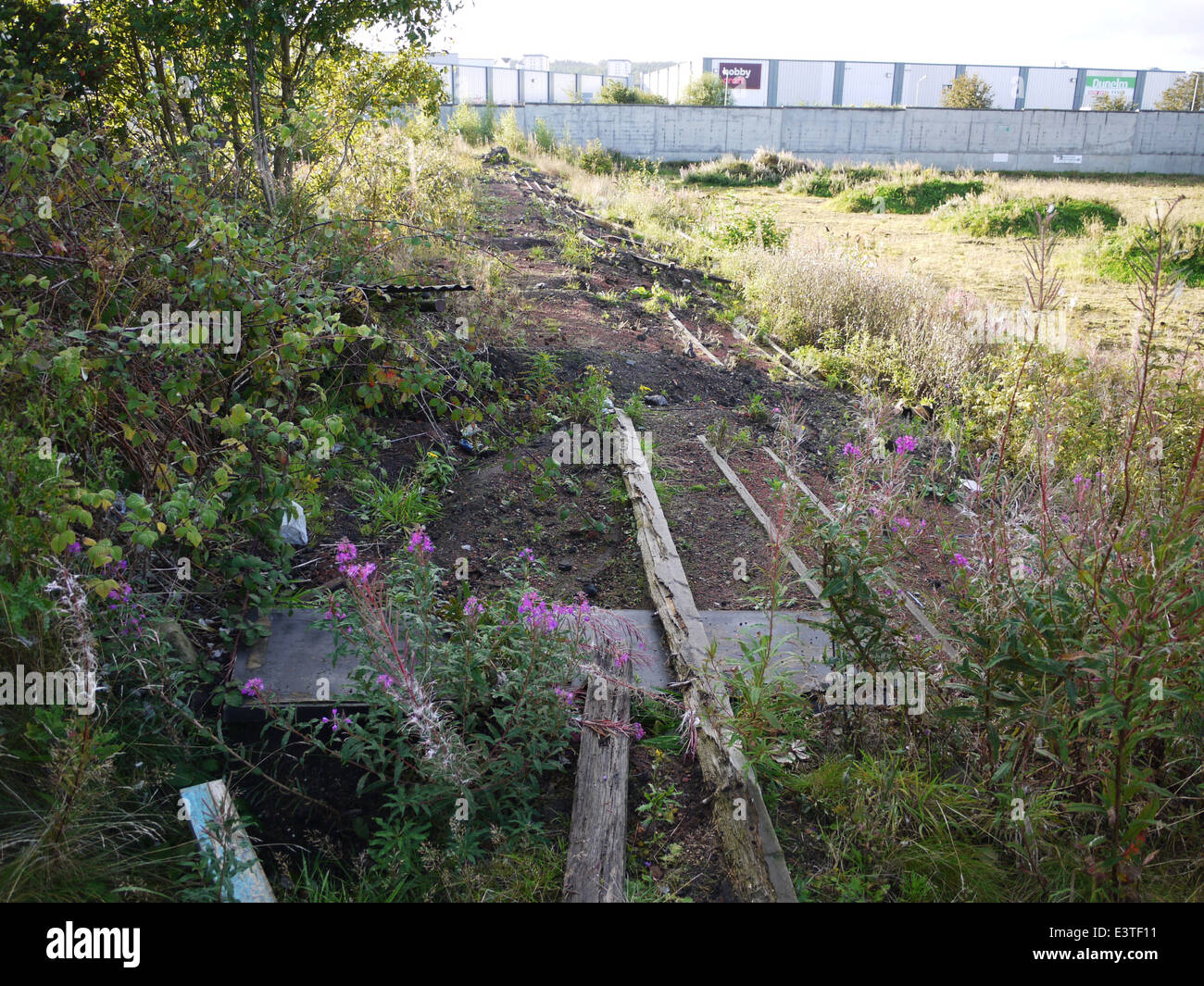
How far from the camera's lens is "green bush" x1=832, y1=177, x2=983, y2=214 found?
23.9 metres

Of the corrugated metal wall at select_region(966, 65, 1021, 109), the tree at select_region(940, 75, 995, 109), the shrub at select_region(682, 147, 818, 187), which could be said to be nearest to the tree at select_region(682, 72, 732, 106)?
the tree at select_region(940, 75, 995, 109)

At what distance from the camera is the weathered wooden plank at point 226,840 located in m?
2.18

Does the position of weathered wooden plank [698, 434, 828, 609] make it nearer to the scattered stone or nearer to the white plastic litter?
the white plastic litter

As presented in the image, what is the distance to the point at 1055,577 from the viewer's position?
8.55 ft

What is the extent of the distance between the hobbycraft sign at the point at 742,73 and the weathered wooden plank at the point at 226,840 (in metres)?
56.4

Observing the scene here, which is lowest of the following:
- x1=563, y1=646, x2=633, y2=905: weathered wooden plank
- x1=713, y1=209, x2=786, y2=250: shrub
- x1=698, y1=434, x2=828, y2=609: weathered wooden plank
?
x1=563, y1=646, x2=633, y2=905: weathered wooden plank

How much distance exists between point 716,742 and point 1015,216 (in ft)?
67.6

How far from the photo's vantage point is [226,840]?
7.16 ft

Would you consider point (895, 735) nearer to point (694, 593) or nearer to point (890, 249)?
point (694, 593)
